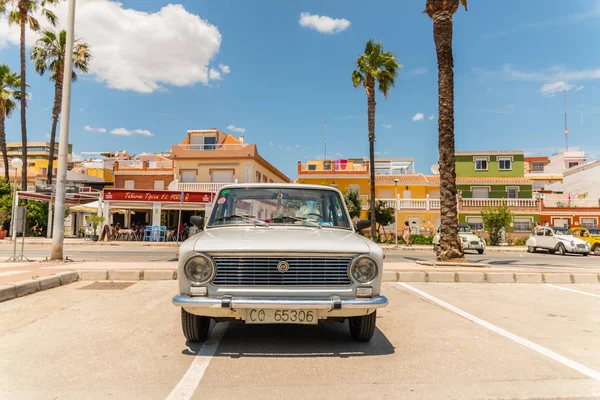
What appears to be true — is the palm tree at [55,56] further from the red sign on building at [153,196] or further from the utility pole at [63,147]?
the utility pole at [63,147]

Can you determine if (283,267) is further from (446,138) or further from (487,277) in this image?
(446,138)

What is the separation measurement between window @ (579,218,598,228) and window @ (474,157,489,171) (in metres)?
9.91

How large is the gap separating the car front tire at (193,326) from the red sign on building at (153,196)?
80.7ft

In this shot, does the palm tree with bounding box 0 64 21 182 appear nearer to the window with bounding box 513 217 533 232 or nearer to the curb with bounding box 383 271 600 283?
the curb with bounding box 383 271 600 283

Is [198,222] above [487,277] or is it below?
above

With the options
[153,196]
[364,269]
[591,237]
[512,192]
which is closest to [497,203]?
[512,192]

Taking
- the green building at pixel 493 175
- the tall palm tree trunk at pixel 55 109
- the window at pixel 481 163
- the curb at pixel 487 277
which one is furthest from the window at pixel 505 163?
the tall palm tree trunk at pixel 55 109

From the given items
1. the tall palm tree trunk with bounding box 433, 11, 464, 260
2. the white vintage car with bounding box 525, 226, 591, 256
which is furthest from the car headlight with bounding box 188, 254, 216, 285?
the white vintage car with bounding box 525, 226, 591, 256

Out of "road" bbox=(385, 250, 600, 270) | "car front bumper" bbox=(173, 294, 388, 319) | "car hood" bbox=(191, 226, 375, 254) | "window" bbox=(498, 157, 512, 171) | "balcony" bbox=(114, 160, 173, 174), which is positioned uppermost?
"window" bbox=(498, 157, 512, 171)

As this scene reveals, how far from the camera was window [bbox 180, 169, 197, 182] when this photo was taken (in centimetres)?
3656

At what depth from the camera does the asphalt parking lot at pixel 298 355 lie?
10.5 feet

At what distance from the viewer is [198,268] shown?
3869mm

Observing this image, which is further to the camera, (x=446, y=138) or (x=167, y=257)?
(x=167, y=257)

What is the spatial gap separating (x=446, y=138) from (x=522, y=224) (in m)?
29.4
